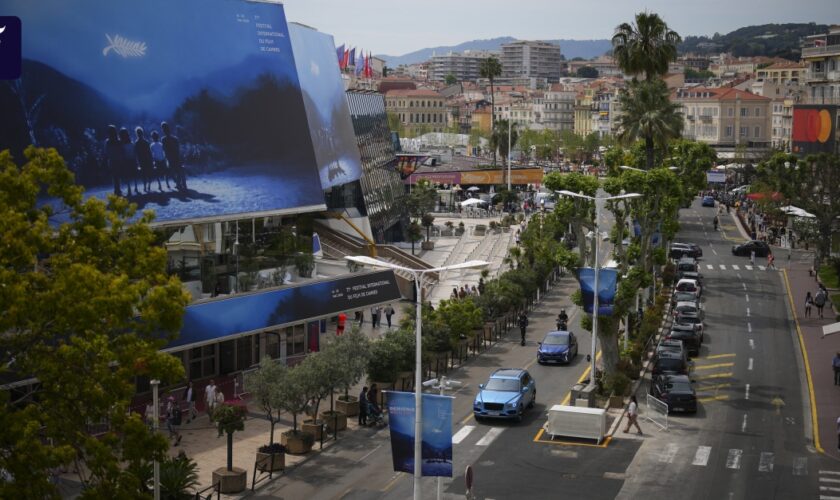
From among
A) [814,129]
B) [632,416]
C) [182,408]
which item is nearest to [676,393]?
[632,416]

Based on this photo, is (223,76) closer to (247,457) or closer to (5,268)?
(247,457)

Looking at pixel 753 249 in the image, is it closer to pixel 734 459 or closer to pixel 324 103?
pixel 324 103

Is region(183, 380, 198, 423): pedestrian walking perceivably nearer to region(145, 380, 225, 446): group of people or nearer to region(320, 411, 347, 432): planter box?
region(145, 380, 225, 446): group of people

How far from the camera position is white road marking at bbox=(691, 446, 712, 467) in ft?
110

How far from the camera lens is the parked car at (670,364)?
1694 inches

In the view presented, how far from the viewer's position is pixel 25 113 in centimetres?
3694

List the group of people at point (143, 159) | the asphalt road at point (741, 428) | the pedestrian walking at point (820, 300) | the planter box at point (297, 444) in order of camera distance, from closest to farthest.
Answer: the asphalt road at point (741, 428) < the planter box at point (297, 444) < the group of people at point (143, 159) < the pedestrian walking at point (820, 300)

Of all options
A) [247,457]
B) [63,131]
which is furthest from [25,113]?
[247,457]

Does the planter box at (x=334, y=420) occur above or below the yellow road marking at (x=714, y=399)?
above

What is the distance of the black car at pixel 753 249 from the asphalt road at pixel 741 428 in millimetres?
20680

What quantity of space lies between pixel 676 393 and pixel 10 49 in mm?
27421

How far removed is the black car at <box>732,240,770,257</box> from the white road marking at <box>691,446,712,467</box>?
50195 millimetres

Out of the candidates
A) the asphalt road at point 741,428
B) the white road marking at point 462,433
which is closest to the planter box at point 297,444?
the white road marking at point 462,433

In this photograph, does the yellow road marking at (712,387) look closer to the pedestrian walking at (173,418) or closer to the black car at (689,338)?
the black car at (689,338)
